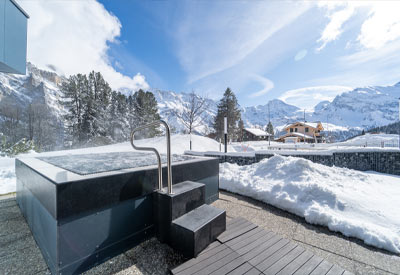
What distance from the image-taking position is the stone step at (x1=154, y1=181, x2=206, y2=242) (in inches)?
73.7

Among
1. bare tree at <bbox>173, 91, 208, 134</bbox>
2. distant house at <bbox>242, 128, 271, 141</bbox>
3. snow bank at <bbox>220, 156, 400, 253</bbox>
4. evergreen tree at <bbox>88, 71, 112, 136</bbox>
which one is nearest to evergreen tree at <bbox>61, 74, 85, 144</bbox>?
evergreen tree at <bbox>88, 71, 112, 136</bbox>

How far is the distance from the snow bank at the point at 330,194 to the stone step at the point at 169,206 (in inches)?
71.5

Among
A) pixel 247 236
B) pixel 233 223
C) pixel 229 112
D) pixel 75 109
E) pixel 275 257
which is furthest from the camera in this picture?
pixel 229 112

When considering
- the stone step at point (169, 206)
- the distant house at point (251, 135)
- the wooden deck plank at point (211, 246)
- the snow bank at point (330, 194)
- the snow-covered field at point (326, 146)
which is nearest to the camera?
the wooden deck plank at point (211, 246)

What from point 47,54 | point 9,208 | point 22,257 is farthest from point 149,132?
point 22,257

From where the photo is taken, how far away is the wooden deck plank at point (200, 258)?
151 cm

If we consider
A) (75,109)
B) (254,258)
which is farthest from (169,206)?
(75,109)

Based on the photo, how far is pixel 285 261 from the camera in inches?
65.1

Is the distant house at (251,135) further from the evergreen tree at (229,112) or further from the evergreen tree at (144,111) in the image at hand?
the evergreen tree at (144,111)

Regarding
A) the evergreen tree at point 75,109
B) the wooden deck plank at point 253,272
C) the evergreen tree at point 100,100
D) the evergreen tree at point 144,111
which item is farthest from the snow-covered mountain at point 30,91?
the wooden deck plank at point 253,272

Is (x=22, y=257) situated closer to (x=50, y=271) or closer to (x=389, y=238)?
(x=50, y=271)

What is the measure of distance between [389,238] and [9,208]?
5884 millimetres

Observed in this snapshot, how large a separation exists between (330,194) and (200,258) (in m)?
2.46

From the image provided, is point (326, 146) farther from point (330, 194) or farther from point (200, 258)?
point (200, 258)
